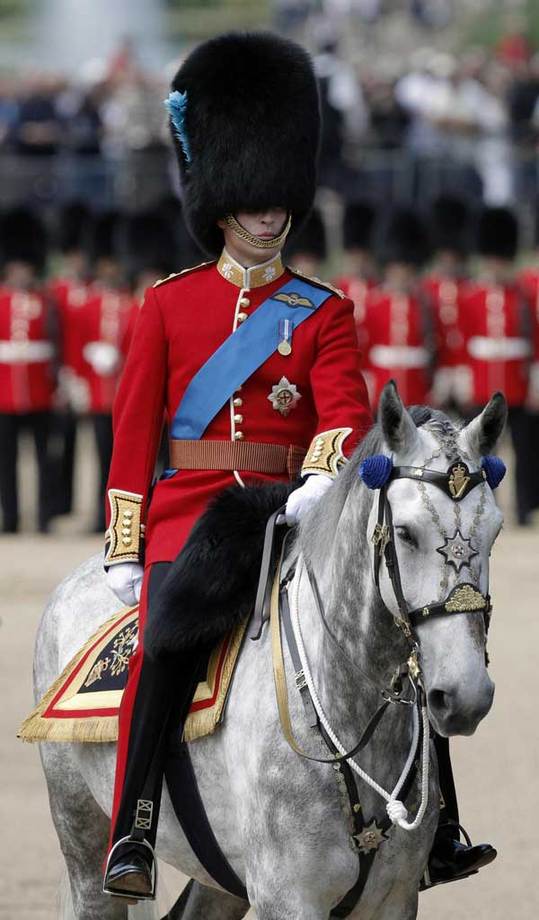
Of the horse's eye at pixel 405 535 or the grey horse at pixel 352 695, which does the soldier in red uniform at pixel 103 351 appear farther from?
the horse's eye at pixel 405 535

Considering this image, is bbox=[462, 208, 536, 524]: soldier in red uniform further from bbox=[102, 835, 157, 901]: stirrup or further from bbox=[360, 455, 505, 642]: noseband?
bbox=[360, 455, 505, 642]: noseband

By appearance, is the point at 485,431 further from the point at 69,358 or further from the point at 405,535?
the point at 69,358

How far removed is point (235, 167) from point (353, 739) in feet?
4.33

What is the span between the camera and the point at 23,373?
43.3 ft

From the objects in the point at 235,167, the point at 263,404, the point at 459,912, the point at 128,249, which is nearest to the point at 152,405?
the point at 263,404

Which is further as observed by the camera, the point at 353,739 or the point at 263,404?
the point at 263,404

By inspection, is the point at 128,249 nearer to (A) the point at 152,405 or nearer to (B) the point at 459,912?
(B) the point at 459,912

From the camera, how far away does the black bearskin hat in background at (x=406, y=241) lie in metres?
14.0

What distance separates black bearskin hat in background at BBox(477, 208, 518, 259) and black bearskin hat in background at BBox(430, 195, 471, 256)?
3.52 ft

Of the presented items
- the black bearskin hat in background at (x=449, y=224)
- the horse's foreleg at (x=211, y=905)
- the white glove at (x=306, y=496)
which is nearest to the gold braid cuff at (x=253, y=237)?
the white glove at (x=306, y=496)

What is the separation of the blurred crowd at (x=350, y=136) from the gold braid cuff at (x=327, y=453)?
13756 mm

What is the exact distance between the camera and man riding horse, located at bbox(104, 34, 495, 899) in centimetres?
415

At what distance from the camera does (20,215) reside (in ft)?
46.0

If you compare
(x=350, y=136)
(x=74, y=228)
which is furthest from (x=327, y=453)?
(x=350, y=136)
